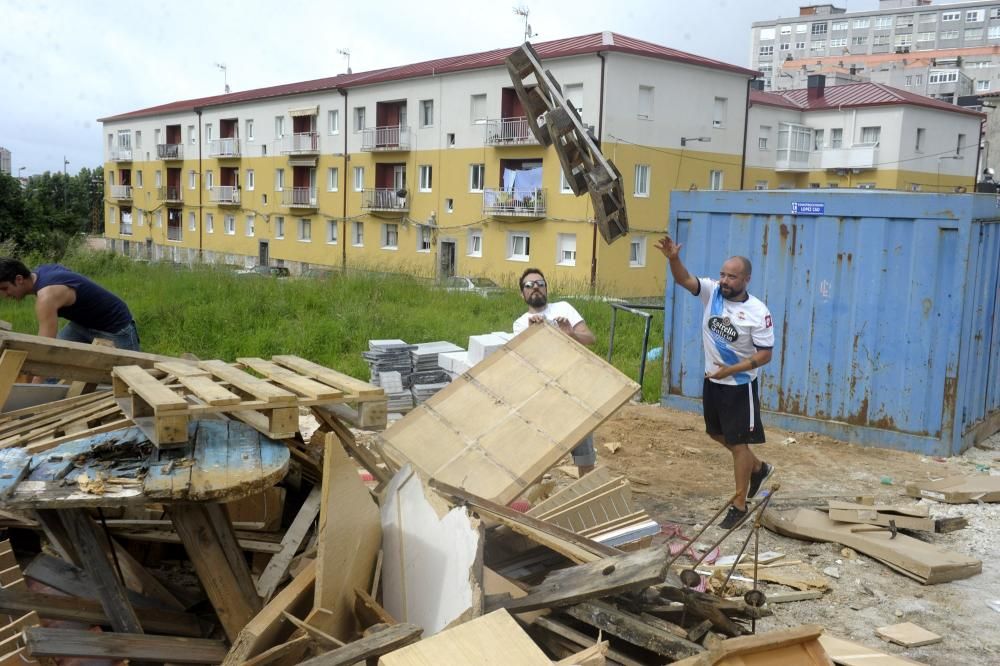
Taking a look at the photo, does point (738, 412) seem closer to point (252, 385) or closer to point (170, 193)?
point (252, 385)

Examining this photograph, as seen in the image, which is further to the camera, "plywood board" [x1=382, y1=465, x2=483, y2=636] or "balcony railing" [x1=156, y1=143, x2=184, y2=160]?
"balcony railing" [x1=156, y1=143, x2=184, y2=160]

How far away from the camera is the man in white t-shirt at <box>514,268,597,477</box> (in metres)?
6.08

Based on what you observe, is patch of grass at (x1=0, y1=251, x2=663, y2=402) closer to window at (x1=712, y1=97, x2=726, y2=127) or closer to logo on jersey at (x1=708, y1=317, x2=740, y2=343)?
logo on jersey at (x1=708, y1=317, x2=740, y2=343)

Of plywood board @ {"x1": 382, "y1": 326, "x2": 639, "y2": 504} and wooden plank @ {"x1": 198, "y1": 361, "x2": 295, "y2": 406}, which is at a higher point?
wooden plank @ {"x1": 198, "y1": 361, "x2": 295, "y2": 406}

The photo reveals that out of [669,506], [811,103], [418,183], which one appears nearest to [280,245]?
[418,183]

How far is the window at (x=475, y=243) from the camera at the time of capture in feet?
113

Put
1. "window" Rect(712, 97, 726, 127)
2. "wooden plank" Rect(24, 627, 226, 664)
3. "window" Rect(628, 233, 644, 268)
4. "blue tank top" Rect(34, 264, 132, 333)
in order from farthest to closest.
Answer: "window" Rect(712, 97, 726, 127), "window" Rect(628, 233, 644, 268), "blue tank top" Rect(34, 264, 132, 333), "wooden plank" Rect(24, 627, 226, 664)

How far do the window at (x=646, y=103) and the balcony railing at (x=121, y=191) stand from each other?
39112mm

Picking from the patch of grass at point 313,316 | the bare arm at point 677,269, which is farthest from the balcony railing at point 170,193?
the bare arm at point 677,269

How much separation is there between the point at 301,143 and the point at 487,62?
13.0 metres

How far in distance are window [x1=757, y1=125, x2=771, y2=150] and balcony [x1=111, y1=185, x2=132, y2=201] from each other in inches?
1587

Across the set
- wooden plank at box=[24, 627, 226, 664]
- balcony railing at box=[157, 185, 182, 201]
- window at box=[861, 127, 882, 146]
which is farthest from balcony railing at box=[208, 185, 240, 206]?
wooden plank at box=[24, 627, 226, 664]

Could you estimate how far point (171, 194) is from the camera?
52.3 metres

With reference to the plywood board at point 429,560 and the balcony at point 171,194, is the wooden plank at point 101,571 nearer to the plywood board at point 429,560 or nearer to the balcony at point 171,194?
the plywood board at point 429,560
